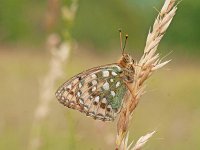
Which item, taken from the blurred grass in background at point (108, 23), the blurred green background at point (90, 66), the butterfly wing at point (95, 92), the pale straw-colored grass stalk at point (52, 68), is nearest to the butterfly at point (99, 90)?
the butterfly wing at point (95, 92)

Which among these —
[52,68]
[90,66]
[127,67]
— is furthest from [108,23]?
[127,67]

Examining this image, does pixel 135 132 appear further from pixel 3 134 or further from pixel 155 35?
pixel 155 35

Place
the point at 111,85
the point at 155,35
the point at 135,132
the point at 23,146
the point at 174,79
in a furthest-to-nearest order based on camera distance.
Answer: the point at 174,79
the point at 135,132
the point at 23,146
the point at 111,85
the point at 155,35

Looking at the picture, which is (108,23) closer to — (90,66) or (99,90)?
(90,66)

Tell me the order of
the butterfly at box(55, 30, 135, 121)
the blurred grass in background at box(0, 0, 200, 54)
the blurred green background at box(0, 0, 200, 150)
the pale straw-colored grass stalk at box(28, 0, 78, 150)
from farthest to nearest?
the blurred grass in background at box(0, 0, 200, 54) → the blurred green background at box(0, 0, 200, 150) → the pale straw-colored grass stalk at box(28, 0, 78, 150) → the butterfly at box(55, 30, 135, 121)

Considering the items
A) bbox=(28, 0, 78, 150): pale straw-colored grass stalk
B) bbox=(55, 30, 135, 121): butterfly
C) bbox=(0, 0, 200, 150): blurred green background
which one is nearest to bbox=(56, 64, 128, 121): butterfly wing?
bbox=(55, 30, 135, 121): butterfly

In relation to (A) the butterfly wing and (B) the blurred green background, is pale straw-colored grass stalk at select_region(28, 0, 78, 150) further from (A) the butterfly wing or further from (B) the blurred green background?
(A) the butterfly wing

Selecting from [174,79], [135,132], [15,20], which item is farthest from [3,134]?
[15,20]
